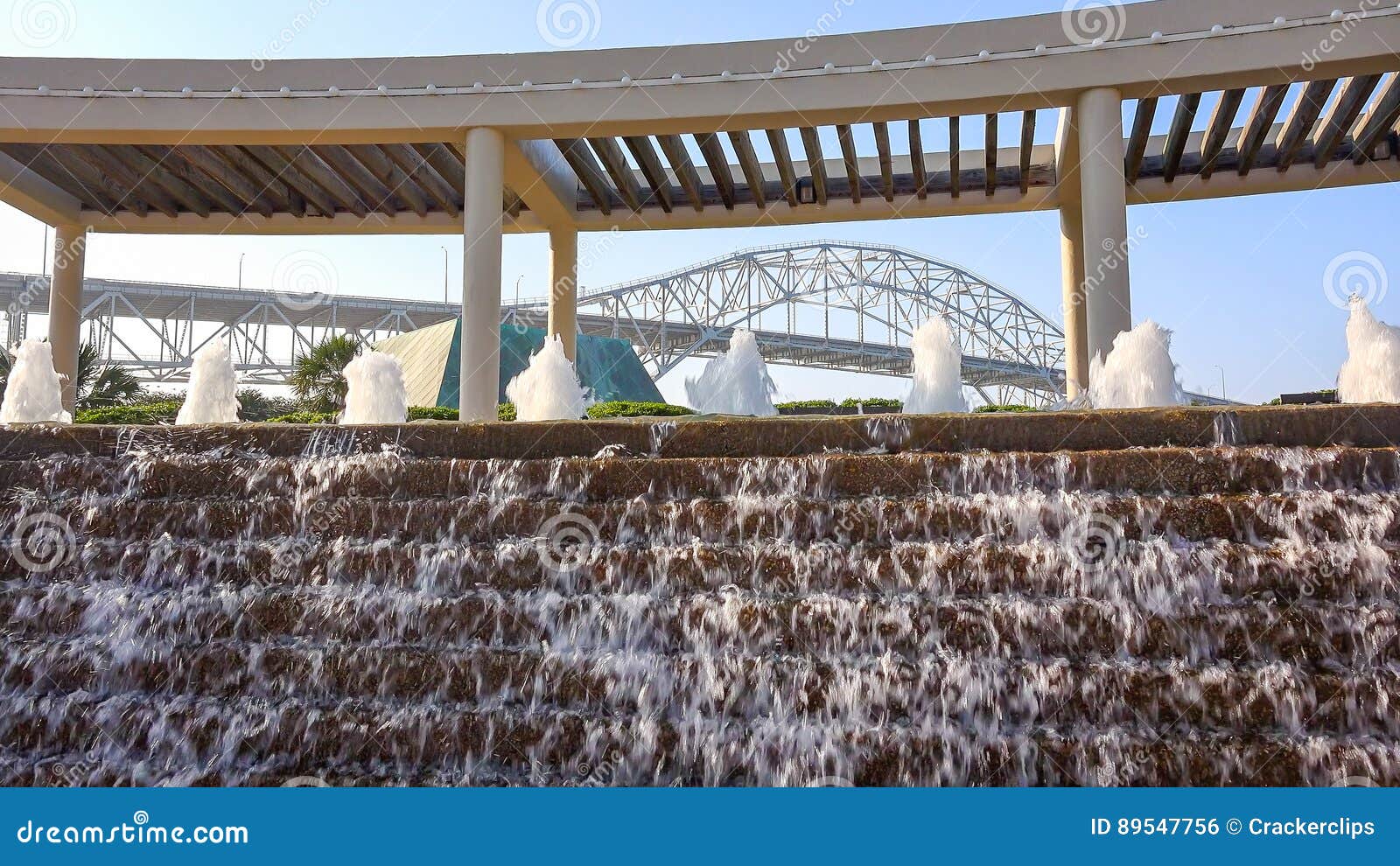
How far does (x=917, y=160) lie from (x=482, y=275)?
6.60m

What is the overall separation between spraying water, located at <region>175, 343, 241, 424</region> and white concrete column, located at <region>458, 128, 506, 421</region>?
3.20m

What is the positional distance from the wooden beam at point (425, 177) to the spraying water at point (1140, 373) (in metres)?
8.85

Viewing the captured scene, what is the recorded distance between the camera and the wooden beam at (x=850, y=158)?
13.4 m

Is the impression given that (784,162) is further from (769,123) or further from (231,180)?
(231,180)

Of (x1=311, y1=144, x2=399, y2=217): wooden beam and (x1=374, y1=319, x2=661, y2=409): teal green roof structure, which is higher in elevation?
(x1=311, y1=144, x2=399, y2=217): wooden beam

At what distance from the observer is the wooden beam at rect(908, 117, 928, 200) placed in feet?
43.5

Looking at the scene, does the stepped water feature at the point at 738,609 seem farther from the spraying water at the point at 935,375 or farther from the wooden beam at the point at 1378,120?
the wooden beam at the point at 1378,120

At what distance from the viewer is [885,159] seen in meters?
14.1

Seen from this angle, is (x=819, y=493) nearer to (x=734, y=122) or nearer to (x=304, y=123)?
(x=734, y=122)

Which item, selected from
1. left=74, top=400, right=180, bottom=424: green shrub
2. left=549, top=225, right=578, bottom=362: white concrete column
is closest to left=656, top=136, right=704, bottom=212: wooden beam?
left=549, top=225, right=578, bottom=362: white concrete column

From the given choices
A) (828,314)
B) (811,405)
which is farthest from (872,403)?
(828,314)

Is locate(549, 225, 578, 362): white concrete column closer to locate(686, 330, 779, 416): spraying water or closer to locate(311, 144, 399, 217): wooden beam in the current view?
locate(686, 330, 779, 416): spraying water

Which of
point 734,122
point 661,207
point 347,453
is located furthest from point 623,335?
point 347,453

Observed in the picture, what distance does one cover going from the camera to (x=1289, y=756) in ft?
15.4
